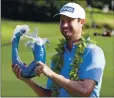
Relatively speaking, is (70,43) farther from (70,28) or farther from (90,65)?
(90,65)

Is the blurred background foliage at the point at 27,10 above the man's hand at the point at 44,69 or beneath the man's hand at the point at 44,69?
beneath

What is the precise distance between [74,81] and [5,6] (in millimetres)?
50457

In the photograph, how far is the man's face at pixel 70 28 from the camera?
3479 millimetres

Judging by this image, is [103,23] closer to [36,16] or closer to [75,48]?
[36,16]

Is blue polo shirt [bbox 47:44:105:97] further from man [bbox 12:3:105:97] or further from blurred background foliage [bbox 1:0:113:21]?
blurred background foliage [bbox 1:0:113:21]

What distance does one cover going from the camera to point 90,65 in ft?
11.2

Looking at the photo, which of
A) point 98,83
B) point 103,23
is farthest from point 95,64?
point 103,23

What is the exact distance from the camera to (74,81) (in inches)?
133

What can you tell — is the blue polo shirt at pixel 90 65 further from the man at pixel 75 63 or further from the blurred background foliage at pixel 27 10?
the blurred background foliage at pixel 27 10

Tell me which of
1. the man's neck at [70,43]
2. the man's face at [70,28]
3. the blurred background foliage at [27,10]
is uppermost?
the man's face at [70,28]

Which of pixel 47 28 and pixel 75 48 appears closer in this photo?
pixel 75 48

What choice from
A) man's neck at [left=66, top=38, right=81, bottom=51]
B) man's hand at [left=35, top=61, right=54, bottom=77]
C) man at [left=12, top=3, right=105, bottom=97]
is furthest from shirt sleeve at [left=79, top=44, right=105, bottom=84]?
man's hand at [left=35, top=61, right=54, bottom=77]

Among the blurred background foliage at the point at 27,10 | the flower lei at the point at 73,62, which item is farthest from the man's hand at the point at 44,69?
the blurred background foliage at the point at 27,10

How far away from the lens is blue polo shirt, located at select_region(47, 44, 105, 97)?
11.2 ft
